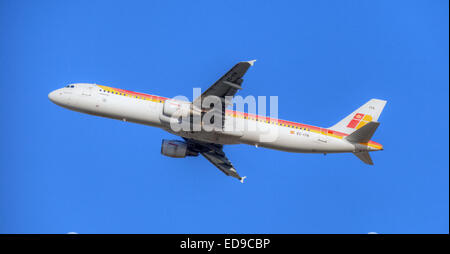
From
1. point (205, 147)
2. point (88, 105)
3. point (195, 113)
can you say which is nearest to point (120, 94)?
point (88, 105)

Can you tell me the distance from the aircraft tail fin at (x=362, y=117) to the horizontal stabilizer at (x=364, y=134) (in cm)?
224

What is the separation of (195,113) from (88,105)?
33.8 feet

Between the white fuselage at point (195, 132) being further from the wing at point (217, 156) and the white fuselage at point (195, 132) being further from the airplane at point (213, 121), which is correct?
the wing at point (217, 156)

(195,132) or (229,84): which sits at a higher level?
(229,84)

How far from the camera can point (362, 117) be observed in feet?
179

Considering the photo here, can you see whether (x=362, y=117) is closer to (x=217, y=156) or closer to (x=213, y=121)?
(x=213, y=121)

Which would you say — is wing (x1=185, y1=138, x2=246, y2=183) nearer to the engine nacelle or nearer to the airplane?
the engine nacelle

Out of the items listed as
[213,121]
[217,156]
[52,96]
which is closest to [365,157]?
[213,121]

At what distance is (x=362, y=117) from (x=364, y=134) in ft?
15.2

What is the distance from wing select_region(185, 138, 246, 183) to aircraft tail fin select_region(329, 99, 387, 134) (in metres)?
12.0

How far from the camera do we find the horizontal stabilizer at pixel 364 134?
49138 millimetres

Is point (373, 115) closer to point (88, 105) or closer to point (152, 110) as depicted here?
point (152, 110)

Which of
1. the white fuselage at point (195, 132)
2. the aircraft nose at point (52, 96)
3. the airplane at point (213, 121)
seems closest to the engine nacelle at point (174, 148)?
the airplane at point (213, 121)

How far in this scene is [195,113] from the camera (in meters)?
49.2
